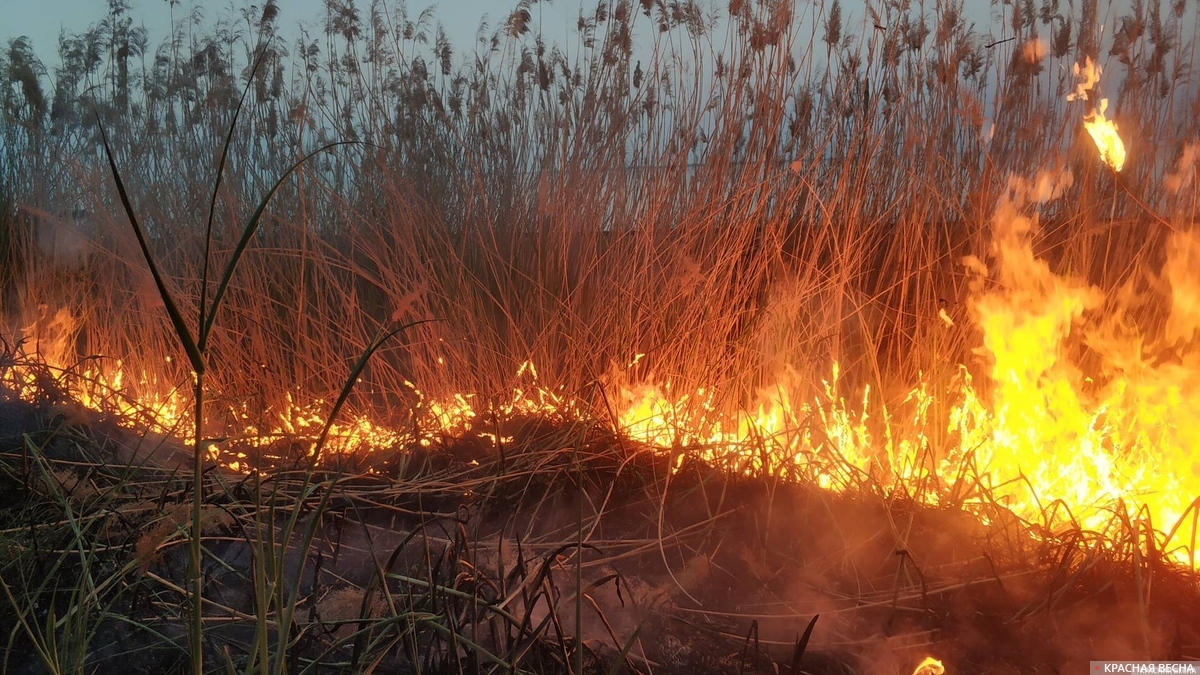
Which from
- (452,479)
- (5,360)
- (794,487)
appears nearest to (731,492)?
(794,487)

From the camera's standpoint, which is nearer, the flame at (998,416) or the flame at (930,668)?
the flame at (930,668)

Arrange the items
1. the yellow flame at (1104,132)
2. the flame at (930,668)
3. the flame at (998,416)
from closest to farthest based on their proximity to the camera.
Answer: the flame at (930,668), the flame at (998,416), the yellow flame at (1104,132)

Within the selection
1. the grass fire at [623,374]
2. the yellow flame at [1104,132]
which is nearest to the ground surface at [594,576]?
the grass fire at [623,374]

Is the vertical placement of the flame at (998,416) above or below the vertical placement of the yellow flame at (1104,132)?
below

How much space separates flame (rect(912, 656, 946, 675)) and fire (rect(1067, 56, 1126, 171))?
5.70 feet

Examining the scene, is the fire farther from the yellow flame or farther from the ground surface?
the ground surface

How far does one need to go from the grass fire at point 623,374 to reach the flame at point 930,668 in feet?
0.12

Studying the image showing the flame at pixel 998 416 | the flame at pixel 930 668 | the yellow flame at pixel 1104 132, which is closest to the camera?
the flame at pixel 930 668

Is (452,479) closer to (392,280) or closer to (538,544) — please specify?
(538,544)

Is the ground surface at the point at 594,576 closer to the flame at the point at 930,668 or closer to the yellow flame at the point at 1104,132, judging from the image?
the flame at the point at 930,668

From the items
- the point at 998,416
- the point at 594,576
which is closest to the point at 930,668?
the point at 594,576

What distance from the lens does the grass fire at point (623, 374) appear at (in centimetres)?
130

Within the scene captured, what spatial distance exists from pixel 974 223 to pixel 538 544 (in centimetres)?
173

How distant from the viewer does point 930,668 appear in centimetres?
121
